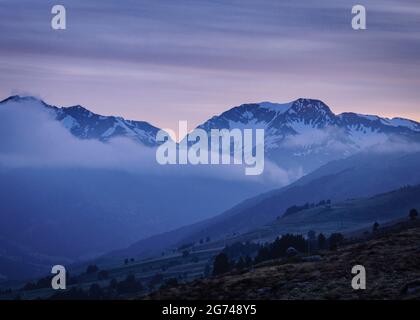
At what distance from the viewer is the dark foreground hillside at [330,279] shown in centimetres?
5206

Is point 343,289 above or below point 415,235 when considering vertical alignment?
below

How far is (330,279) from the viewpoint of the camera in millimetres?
55781

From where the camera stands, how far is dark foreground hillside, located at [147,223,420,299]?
171 feet
